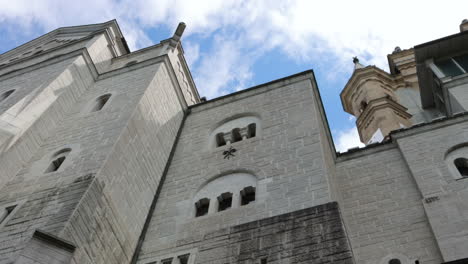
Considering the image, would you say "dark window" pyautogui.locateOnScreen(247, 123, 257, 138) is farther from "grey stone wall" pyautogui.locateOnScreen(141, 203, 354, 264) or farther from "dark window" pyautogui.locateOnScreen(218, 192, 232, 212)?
"grey stone wall" pyautogui.locateOnScreen(141, 203, 354, 264)

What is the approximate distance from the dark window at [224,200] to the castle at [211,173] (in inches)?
1.1

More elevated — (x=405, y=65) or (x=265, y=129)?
(x=405, y=65)

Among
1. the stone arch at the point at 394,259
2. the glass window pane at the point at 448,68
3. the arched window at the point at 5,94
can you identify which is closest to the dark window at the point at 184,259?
the stone arch at the point at 394,259

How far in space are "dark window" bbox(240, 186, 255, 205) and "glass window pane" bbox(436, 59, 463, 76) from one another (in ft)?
29.0

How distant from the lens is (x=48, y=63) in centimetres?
1708

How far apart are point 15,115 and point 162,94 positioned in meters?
4.92

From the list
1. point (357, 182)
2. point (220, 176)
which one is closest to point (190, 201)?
point (220, 176)

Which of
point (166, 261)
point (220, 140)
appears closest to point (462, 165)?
point (220, 140)

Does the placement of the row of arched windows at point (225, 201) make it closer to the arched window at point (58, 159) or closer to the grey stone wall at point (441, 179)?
the arched window at point (58, 159)

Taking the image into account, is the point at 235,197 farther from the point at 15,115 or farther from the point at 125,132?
the point at 15,115

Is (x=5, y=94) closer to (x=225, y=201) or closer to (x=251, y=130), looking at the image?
(x=251, y=130)

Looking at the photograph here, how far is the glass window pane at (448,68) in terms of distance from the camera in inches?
684

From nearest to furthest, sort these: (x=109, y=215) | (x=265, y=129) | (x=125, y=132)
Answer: (x=109, y=215)
(x=125, y=132)
(x=265, y=129)

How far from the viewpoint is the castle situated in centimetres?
1023
